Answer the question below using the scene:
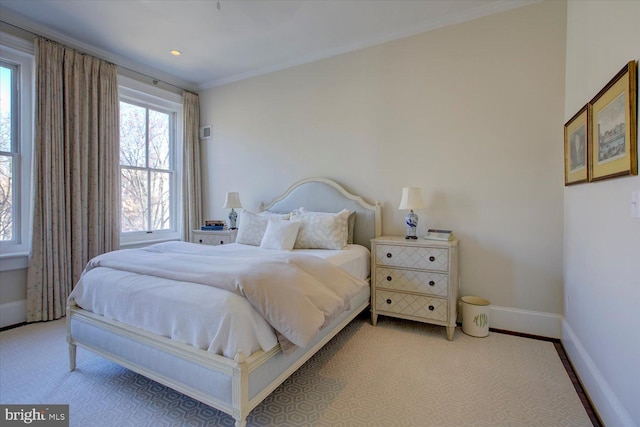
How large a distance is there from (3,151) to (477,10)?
4827 millimetres

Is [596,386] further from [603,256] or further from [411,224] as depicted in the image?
[411,224]

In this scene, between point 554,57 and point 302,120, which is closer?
point 554,57

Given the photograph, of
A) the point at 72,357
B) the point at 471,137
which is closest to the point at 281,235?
the point at 72,357

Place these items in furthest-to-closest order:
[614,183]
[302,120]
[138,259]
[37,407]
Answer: [302,120]
[138,259]
[37,407]
[614,183]

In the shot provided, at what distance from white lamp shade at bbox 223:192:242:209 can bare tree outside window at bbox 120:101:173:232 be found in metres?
1.16

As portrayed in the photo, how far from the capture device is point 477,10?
284 cm

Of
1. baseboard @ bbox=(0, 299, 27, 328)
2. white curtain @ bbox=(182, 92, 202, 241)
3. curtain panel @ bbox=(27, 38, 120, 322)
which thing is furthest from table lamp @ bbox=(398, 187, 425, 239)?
baseboard @ bbox=(0, 299, 27, 328)

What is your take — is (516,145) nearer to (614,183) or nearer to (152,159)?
(614,183)

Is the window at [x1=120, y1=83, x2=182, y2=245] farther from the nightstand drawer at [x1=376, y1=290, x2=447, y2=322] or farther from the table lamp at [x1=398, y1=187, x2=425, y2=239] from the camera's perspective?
the table lamp at [x1=398, y1=187, x2=425, y2=239]

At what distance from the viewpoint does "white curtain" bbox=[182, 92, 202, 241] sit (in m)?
4.55

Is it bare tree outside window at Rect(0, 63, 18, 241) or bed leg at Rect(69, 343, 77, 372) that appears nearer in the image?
bed leg at Rect(69, 343, 77, 372)

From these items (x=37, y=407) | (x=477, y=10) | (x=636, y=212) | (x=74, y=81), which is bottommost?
(x=37, y=407)

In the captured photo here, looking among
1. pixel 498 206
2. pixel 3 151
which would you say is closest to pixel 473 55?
pixel 498 206

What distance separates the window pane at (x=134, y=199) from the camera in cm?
402
